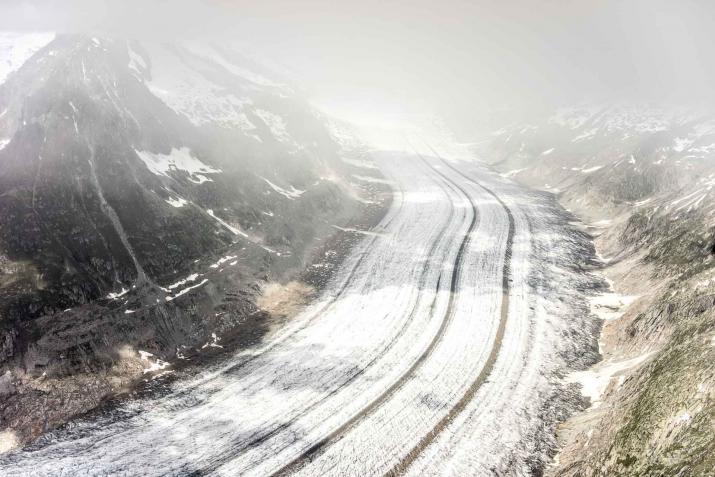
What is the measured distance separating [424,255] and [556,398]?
11225 mm

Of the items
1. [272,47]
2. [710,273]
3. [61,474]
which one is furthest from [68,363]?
[272,47]

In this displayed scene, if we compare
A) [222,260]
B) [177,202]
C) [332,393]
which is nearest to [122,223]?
[177,202]

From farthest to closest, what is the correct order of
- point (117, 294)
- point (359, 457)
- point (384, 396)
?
point (117, 294) → point (384, 396) → point (359, 457)

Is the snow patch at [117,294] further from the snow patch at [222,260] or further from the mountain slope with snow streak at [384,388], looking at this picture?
the mountain slope with snow streak at [384,388]

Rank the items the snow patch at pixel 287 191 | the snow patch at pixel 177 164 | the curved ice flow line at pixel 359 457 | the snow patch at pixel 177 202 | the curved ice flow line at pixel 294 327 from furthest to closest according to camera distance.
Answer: the snow patch at pixel 287 191
the snow patch at pixel 177 164
the snow patch at pixel 177 202
the curved ice flow line at pixel 294 327
the curved ice flow line at pixel 359 457

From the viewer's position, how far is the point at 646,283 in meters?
18.9

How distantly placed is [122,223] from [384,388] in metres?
12.1

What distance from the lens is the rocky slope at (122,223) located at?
14156 millimetres

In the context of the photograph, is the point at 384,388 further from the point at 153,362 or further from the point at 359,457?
the point at 153,362

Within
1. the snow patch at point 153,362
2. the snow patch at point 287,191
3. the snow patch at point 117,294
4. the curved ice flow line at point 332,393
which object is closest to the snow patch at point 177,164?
the snow patch at point 287,191

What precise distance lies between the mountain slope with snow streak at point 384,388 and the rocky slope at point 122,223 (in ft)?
6.51

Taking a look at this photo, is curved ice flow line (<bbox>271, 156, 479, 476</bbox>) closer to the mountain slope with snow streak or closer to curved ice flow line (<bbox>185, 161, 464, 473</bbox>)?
the mountain slope with snow streak

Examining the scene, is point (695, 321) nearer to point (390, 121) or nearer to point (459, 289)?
point (459, 289)

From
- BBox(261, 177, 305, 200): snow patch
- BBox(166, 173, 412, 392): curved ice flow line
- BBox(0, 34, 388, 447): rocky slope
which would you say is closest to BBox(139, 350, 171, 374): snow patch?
BBox(0, 34, 388, 447): rocky slope
